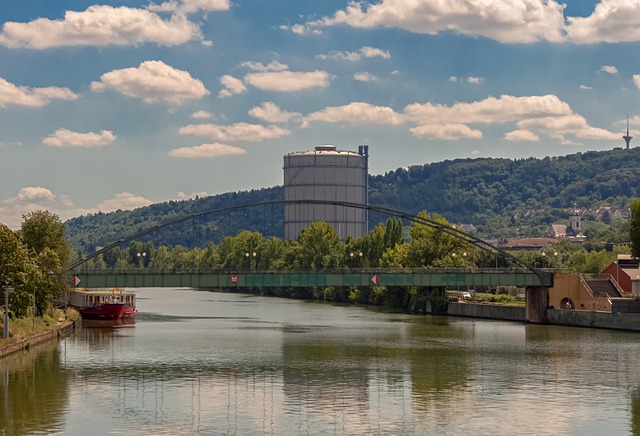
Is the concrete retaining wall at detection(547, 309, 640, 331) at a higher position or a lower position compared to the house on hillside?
lower

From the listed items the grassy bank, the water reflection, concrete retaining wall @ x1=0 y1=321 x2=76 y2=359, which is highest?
the grassy bank

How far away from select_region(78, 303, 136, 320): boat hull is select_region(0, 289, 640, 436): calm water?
20.5 m

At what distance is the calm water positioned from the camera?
190 feet

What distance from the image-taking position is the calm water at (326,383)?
190ft

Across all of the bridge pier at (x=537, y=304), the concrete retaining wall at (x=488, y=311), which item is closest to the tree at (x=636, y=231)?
the bridge pier at (x=537, y=304)

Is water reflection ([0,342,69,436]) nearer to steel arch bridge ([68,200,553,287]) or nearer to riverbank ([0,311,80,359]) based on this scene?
riverbank ([0,311,80,359])

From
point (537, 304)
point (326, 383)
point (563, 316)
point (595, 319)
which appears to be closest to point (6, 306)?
point (326, 383)

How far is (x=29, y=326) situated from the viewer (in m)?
104

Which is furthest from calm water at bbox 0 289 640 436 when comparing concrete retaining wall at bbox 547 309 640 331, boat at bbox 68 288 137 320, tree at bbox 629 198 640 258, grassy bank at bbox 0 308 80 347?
boat at bbox 68 288 137 320

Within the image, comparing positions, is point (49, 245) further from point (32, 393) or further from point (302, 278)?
point (32, 393)

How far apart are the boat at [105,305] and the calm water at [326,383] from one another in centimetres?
2087

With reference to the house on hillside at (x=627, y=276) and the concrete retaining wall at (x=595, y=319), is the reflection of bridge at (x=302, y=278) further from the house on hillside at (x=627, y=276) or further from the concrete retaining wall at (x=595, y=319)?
the house on hillside at (x=627, y=276)

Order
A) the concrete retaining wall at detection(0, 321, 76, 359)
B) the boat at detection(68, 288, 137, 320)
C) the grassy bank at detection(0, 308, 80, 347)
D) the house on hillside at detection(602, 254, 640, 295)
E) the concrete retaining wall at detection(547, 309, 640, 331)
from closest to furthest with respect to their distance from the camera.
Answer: the concrete retaining wall at detection(0, 321, 76, 359)
the grassy bank at detection(0, 308, 80, 347)
the concrete retaining wall at detection(547, 309, 640, 331)
the boat at detection(68, 288, 137, 320)
the house on hillside at detection(602, 254, 640, 295)

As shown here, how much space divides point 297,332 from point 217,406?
5812 centimetres
